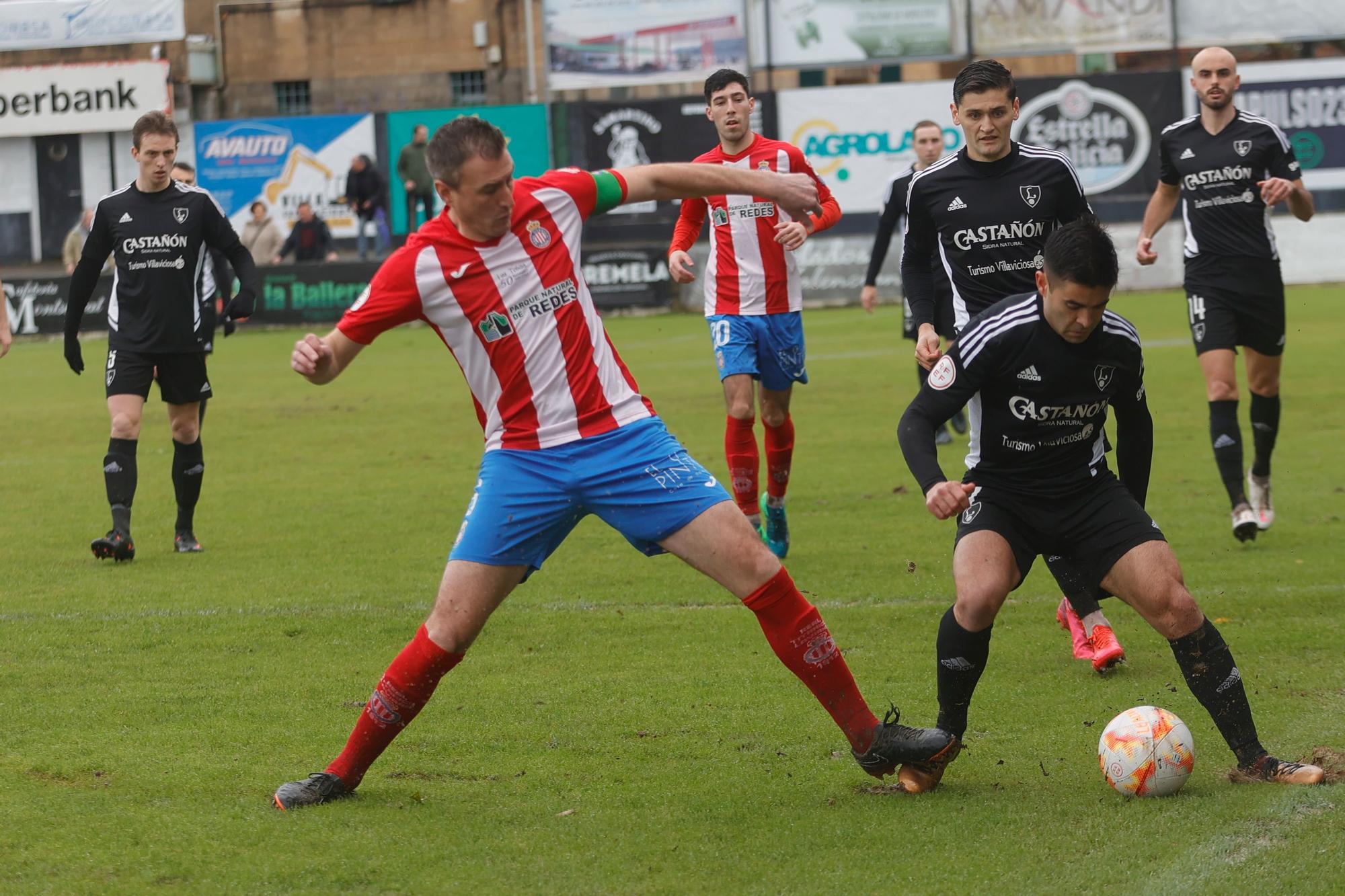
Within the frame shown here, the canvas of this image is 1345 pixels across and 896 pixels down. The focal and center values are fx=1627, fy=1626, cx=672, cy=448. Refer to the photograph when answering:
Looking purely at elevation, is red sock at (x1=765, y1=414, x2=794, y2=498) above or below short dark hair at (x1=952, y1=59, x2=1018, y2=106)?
below

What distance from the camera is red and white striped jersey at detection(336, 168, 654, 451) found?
4.64 m

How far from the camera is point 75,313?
28.9 ft

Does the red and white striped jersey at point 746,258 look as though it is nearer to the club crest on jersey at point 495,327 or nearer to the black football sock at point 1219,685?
the club crest on jersey at point 495,327

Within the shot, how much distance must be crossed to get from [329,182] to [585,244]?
37.7ft

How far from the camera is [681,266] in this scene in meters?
8.54

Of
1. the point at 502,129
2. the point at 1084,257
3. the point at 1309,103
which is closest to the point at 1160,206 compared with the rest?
the point at 1084,257

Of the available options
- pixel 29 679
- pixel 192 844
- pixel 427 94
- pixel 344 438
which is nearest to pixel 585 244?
pixel 344 438

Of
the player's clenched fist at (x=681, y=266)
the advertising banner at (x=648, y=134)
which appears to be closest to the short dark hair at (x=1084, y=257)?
the player's clenched fist at (x=681, y=266)

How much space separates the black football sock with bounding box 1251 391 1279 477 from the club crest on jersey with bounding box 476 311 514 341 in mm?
5456

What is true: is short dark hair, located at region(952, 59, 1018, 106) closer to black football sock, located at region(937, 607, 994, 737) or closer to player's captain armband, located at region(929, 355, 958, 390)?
player's captain armband, located at region(929, 355, 958, 390)

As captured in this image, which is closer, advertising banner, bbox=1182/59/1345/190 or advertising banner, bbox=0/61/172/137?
advertising banner, bbox=1182/59/1345/190

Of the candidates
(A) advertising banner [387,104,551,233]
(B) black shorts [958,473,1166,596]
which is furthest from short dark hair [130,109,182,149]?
(A) advertising banner [387,104,551,233]

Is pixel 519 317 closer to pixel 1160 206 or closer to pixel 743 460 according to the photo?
pixel 743 460

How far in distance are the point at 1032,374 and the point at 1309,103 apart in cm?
2773
